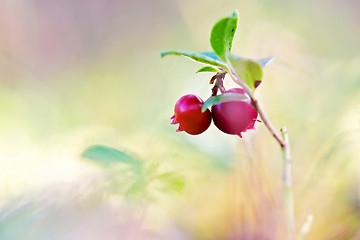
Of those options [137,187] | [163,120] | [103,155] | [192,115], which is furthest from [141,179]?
[163,120]

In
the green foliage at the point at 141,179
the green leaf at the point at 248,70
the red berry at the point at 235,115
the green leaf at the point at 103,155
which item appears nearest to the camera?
the green leaf at the point at 248,70

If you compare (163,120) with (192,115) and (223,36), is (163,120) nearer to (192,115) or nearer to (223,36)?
(192,115)

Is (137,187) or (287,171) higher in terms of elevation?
(137,187)

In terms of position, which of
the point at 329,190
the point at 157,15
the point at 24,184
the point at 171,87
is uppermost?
the point at 157,15

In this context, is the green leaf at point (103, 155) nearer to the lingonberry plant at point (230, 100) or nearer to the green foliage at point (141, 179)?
the green foliage at point (141, 179)

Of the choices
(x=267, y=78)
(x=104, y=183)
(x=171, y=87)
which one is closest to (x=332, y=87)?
(x=267, y=78)

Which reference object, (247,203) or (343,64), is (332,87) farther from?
(247,203)

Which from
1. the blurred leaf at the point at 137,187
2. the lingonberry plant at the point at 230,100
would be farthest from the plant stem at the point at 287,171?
the blurred leaf at the point at 137,187
